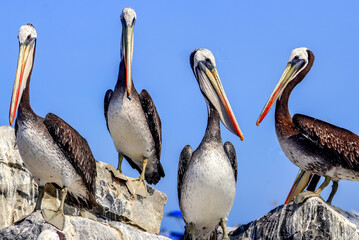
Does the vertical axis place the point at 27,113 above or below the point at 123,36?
below

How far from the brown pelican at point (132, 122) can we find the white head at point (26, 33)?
172cm

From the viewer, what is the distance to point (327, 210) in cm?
982

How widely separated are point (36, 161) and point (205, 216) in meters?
2.13

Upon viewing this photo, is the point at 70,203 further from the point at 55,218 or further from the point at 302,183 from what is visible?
the point at 302,183

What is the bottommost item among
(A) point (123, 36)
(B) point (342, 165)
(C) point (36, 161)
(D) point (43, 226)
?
(D) point (43, 226)

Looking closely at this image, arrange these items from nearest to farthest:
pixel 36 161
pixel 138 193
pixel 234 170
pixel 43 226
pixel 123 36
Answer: pixel 43 226
pixel 36 161
pixel 234 170
pixel 138 193
pixel 123 36

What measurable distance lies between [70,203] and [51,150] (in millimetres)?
1576

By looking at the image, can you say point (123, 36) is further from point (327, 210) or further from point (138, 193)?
point (327, 210)

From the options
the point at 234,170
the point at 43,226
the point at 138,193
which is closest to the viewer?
the point at 43,226

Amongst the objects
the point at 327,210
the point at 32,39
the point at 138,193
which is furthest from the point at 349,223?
the point at 32,39

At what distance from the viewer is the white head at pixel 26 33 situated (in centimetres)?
1093

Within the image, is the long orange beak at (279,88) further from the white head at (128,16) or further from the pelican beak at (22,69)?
the pelican beak at (22,69)

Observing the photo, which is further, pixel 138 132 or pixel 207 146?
pixel 138 132

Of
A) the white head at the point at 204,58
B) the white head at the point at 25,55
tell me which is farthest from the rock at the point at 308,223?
the white head at the point at 25,55
